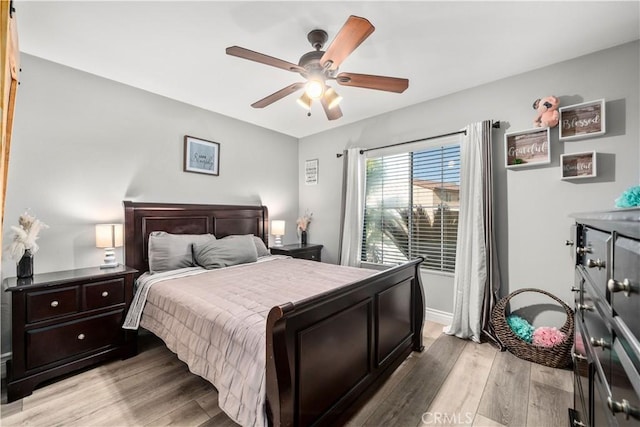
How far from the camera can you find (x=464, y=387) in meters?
1.99

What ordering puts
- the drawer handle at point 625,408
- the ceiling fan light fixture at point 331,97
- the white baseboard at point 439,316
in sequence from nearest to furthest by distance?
the drawer handle at point 625,408
the ceiling fan light fixture at point 331,97
the white baseboard at point 439,316

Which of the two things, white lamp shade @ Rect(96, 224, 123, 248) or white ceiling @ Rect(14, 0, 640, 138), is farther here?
white lamp shade @ Rect(96, 224, 123, 248)

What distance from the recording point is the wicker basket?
2.20m

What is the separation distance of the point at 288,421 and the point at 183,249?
2.22 meters

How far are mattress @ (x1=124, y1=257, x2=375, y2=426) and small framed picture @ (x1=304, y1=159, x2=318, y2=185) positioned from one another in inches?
80.3

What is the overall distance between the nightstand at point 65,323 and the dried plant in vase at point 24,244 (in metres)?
0.10

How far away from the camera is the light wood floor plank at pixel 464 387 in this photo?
5.63 ft

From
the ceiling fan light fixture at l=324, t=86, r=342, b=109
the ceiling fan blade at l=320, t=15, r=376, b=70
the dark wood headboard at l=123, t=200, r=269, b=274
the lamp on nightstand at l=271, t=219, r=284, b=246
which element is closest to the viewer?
the ceiling fan blade at l=320, t=15, r=376, b=70

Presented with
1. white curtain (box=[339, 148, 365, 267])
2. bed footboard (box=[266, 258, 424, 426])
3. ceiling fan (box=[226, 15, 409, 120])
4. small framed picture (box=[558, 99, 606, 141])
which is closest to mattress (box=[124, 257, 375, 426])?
bed footboard (box=[266, 258, 424, 426])

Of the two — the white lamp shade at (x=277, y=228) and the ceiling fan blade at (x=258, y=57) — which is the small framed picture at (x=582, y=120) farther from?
the white lamp shade at (x=277, y=228)

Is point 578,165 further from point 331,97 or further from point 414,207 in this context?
point 331,97

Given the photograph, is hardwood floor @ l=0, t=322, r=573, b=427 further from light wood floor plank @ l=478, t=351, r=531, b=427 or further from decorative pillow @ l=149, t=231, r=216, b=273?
decorative pillow @ l=149, t=231, r=216, b=273

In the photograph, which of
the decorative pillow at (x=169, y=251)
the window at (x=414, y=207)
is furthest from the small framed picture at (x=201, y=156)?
the window at (x=414, y=207)

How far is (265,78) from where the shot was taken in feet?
8.87
